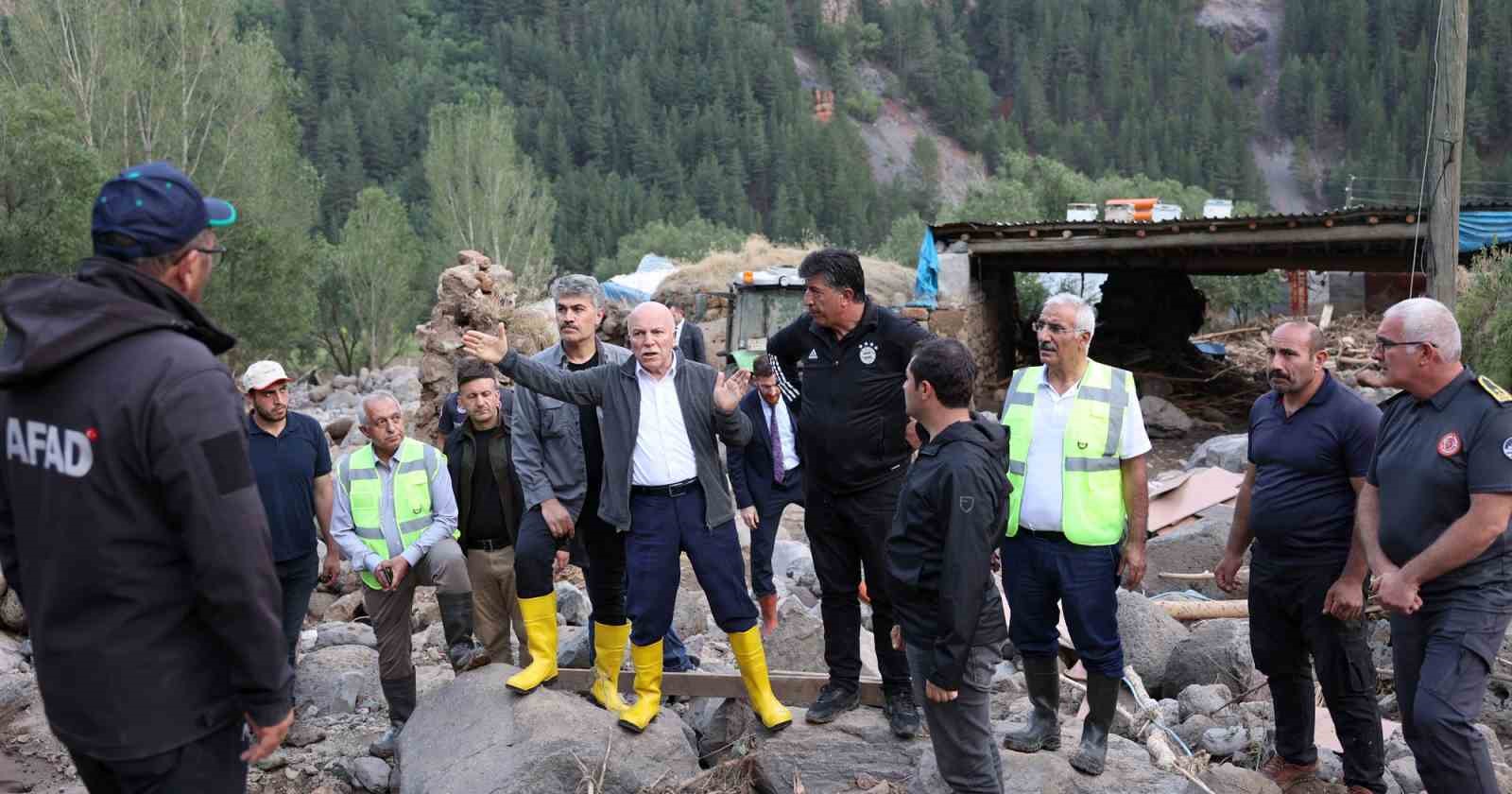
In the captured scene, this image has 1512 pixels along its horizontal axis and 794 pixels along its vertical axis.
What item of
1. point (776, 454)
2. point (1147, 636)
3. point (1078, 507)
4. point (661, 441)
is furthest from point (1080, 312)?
point (776, 454)

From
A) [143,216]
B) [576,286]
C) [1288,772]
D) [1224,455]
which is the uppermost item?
[143,216]

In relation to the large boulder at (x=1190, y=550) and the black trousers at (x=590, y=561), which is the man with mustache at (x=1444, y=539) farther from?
the large boulder at (x=1190, y=550)

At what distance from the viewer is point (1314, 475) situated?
448 centimetres

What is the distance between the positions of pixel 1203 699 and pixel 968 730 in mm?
2590

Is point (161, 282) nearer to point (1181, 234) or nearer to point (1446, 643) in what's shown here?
point (1446, 643)

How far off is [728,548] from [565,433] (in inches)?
35.5

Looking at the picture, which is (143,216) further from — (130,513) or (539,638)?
(539,638)

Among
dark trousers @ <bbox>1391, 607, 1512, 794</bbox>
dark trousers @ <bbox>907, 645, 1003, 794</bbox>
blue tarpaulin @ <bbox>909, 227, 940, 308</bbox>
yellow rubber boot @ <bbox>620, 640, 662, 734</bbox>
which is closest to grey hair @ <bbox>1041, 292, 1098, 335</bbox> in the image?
dark trousers @ <bbox>907, 645, 1003, 794</bbox>

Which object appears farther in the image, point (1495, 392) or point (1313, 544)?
point (1313, 544)

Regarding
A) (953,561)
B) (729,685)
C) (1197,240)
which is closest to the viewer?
(953,561)

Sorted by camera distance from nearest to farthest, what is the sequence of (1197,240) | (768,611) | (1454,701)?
(1454,701), (768,611), (1197,240)

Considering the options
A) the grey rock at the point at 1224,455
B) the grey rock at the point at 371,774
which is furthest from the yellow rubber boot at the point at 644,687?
the grey rock at the point at 1224,455

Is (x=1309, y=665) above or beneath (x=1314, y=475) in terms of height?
beneath

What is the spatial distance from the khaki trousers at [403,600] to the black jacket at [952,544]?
2346 mm
